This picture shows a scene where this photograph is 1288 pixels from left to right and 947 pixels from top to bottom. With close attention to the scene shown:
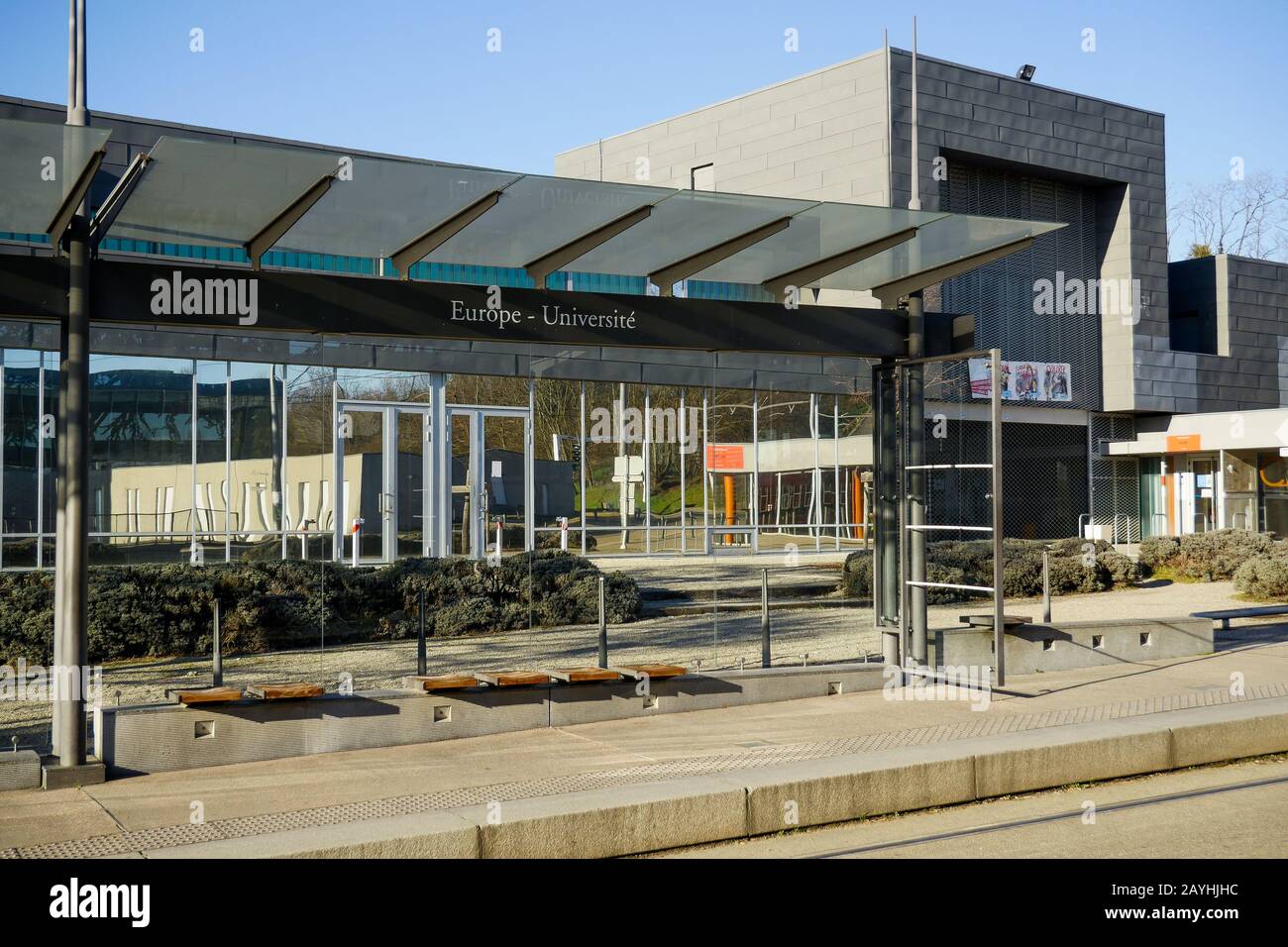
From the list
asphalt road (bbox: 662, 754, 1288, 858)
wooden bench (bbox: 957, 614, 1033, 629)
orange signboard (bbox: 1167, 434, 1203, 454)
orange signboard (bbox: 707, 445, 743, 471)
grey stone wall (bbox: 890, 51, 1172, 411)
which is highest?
grey stone wall (bbox: 890, 51, 1172, 411)

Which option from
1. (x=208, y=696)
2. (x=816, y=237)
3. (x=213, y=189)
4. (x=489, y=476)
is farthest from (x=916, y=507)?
(x=213, y=189)

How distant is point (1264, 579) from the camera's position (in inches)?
797

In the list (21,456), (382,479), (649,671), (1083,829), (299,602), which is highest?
(21,456)

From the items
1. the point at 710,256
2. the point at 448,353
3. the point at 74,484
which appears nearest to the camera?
the point at 74,484

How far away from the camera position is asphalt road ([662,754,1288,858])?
6.58m

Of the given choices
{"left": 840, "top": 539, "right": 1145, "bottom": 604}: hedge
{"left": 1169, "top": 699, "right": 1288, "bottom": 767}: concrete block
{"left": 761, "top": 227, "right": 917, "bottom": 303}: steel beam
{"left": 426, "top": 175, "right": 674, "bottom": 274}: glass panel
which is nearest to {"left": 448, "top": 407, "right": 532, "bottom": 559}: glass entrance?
{"left": 426, "top": 175, "right": 674, "bottom": 274}: glass panel

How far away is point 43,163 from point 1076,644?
10248mm

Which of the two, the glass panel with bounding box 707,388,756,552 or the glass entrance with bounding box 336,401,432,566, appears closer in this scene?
the glass entrance with bounding box 336,401,432,566

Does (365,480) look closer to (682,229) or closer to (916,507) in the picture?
(682,229)

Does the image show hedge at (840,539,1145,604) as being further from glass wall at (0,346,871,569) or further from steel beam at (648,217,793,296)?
steel beam at (648,217,793,296)

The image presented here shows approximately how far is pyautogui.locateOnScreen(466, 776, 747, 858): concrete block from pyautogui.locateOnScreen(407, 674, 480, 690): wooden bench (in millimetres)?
Answer: 2420

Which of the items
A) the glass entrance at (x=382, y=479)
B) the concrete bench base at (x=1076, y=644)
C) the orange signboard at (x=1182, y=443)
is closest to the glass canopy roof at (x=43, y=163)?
the glass entrance at (x=382, y=479)

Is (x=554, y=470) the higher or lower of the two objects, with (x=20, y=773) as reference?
higher
